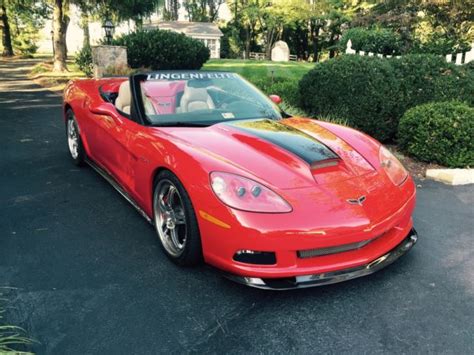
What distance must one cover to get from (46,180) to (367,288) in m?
3.69

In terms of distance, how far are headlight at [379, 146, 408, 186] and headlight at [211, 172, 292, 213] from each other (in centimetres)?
99

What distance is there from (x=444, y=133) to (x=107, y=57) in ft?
33.5

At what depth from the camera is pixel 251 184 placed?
101 inches

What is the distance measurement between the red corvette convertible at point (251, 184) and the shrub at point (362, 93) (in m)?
2.98

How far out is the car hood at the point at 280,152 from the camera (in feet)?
8.89

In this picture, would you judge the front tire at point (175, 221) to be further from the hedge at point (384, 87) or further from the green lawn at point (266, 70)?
the green lawn at point (266, 70)

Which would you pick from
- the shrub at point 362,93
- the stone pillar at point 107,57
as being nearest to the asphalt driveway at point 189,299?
the shrub at point 362,93

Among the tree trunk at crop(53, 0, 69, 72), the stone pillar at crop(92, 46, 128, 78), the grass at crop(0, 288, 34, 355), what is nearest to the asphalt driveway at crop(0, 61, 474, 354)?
the grass at crop(0, 288, 34, 355)

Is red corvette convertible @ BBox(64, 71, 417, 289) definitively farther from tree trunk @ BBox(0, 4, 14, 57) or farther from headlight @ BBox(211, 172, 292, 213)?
tree trunk @ BBox(0, 4, 14, 57)

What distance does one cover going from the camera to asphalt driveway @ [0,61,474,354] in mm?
2260

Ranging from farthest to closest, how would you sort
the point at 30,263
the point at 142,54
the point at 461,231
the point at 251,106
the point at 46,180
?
the point at 142,54
the point at 46,180
the point at 251,106
the point at 461,231
the point at 30,263

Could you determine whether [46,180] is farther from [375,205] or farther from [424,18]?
[424,18]

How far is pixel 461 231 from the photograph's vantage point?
3.67 meters

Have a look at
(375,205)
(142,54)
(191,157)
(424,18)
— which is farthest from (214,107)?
(424,18)
